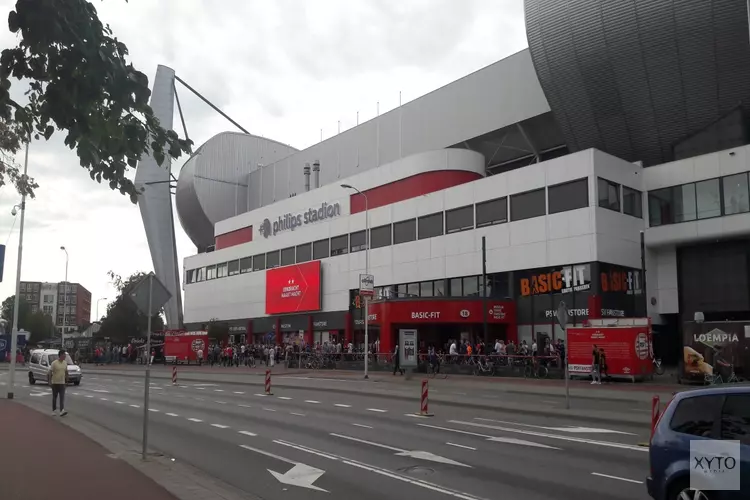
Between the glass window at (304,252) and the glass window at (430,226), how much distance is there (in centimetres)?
1338

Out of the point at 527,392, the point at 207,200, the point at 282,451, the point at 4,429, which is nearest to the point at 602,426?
the point at 282,451

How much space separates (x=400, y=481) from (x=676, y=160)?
36832mm

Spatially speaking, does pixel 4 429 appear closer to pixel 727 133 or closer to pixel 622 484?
pixel 622 484

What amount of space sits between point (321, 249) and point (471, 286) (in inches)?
658

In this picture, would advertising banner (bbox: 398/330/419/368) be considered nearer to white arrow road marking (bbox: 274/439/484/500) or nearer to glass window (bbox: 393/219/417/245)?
glass window (bbox: 393/219/417/245)

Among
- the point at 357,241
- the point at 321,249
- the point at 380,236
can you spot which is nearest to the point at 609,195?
the point at 380,236

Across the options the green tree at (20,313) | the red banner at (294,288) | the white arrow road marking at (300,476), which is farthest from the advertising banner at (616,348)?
the green tree at (20,313)

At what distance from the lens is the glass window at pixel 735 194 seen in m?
35.1

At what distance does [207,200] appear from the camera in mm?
74500

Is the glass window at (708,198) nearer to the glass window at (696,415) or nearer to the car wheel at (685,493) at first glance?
the glass window at (696,415)

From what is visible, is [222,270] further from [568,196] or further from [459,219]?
[568,196]

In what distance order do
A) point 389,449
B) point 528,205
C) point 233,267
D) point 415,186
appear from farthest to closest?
point 233,267
point 415,186
point 528,205
point 389,449

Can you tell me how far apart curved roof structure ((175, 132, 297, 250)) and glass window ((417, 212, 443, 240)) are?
3370 cm

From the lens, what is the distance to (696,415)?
6605 mm
